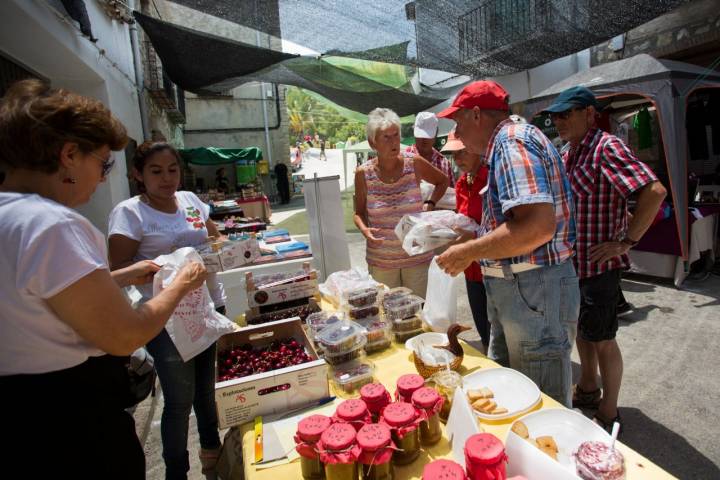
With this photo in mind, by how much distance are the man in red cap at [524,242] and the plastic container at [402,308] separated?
0.46 meters

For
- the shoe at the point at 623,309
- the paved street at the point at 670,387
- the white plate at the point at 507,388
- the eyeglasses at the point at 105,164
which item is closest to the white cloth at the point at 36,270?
the eyeglasses at the point at 105,164

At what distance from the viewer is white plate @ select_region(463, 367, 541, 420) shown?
1320 mm

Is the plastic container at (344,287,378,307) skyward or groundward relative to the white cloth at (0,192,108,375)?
groundward

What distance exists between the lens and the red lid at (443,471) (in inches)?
35.7

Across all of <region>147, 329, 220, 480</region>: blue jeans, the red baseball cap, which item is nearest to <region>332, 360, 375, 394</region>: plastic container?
<region>147, 329, 220, 480</region>: blue jeans

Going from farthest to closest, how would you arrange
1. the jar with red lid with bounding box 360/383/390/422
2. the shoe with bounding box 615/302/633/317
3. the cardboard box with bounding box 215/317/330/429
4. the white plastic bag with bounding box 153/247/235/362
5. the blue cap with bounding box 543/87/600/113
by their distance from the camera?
the shoe with bounding box 615/302/633/317 < the blue cap with bounding box 543/87/600/113 < the white plastic bag with bounding box 153/247/235/362 < the cardboard box with bounding box 215/317/330/429 < the jar with red lid with bounding box 360/383/390/422

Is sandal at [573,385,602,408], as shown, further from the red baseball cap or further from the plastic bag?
the red baseball cap

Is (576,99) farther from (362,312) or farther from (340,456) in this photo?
(340,456)

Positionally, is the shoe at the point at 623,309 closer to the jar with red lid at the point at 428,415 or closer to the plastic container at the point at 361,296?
the plastic container at the point at 361,296

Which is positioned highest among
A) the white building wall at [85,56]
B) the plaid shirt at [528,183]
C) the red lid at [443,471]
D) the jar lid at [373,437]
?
the white building wall at [85,56]

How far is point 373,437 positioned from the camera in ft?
3.38

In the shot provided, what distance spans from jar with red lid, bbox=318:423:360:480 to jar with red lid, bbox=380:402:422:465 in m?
0.14

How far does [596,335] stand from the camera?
90.8 inches

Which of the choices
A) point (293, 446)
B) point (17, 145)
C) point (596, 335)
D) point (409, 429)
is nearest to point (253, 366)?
point (293, 446)
